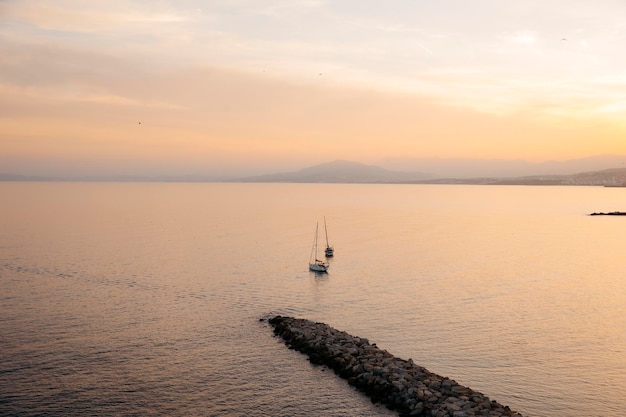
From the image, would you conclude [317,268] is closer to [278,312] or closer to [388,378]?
[278,312]

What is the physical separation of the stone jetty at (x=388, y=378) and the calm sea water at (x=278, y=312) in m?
1.08

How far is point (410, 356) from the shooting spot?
34156 mm

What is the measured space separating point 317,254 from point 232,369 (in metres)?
51.5

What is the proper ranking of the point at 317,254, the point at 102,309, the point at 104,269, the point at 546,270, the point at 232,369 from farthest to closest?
the point at 317,254 → the point at 546,270 → the point at 104,269 → the point at 102,309 → the point at 232,369

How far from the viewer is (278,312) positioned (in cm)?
4575

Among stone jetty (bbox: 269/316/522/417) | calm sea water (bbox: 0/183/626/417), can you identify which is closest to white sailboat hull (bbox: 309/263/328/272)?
calm sea water (bbox: 0/183/626/417)

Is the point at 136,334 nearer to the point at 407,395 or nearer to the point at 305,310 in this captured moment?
the point at 305,310

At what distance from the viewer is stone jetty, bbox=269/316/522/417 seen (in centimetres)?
2497

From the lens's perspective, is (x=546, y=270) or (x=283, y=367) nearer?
(x=283, y=367)

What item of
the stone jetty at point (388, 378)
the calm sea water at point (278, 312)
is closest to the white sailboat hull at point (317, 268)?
the calm sea water at point (278, 312)

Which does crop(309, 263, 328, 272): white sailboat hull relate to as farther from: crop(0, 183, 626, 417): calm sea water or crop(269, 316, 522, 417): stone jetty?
crop(269, 316, 522, 417): stone jetty

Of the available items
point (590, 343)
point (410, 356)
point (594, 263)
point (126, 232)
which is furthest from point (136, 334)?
point (126, 232)

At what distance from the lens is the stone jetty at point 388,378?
2497 cm

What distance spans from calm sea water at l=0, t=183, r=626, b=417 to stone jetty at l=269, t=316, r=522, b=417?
3.55 feet
